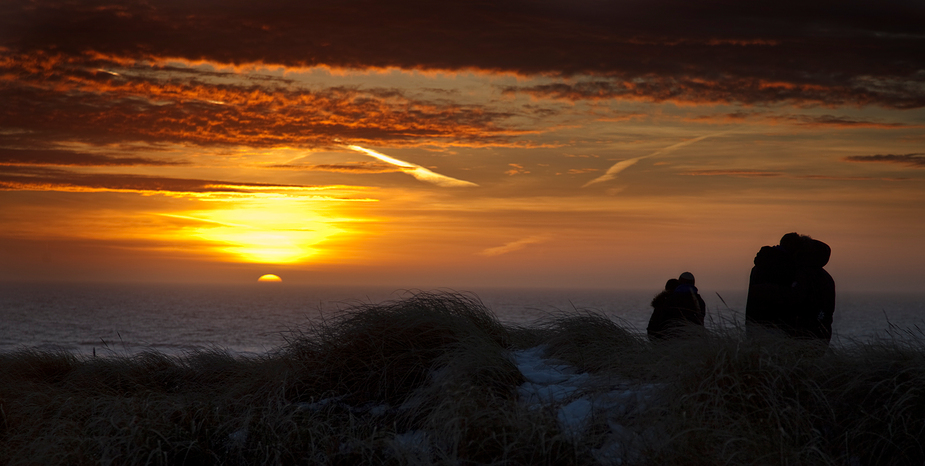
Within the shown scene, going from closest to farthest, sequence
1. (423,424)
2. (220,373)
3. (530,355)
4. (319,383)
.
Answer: (423,424) < (319,383) < (530,355) < (220,373)

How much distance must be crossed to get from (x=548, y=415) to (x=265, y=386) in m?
3.82

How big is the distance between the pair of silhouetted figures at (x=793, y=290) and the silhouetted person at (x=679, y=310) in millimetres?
593

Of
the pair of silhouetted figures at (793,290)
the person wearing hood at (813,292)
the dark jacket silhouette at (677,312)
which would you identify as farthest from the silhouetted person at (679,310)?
the person wearing hood at (813,292)

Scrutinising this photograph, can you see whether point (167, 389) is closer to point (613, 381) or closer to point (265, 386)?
point (265, 386)

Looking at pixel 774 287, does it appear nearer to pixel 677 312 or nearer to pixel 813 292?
pixel 813 292

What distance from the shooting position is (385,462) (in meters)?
5.52

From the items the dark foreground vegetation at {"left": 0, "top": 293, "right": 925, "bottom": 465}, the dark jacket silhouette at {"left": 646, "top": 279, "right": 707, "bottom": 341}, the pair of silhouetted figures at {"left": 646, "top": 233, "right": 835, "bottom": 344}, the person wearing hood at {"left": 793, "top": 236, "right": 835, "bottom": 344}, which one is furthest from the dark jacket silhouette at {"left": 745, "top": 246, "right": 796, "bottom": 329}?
the dark foreground vegetation at {"left": 0, "top": 293, "right": 925, "bottom": 465}

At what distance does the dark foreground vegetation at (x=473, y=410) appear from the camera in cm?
533

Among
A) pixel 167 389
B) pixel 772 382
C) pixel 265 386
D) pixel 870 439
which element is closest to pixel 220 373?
pixel 167 389

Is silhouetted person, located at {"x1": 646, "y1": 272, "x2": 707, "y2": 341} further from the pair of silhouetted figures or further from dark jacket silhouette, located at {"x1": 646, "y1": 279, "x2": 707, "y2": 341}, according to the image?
the pair of silhouetted figures

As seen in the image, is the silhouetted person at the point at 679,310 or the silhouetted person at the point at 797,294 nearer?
the silhouetted person at the point at 797,294

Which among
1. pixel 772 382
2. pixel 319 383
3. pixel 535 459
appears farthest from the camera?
pixel 319 383

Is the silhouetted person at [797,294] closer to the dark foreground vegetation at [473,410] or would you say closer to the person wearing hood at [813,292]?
the person wearing hood at [813,292]

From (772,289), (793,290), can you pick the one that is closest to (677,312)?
(772,289)
